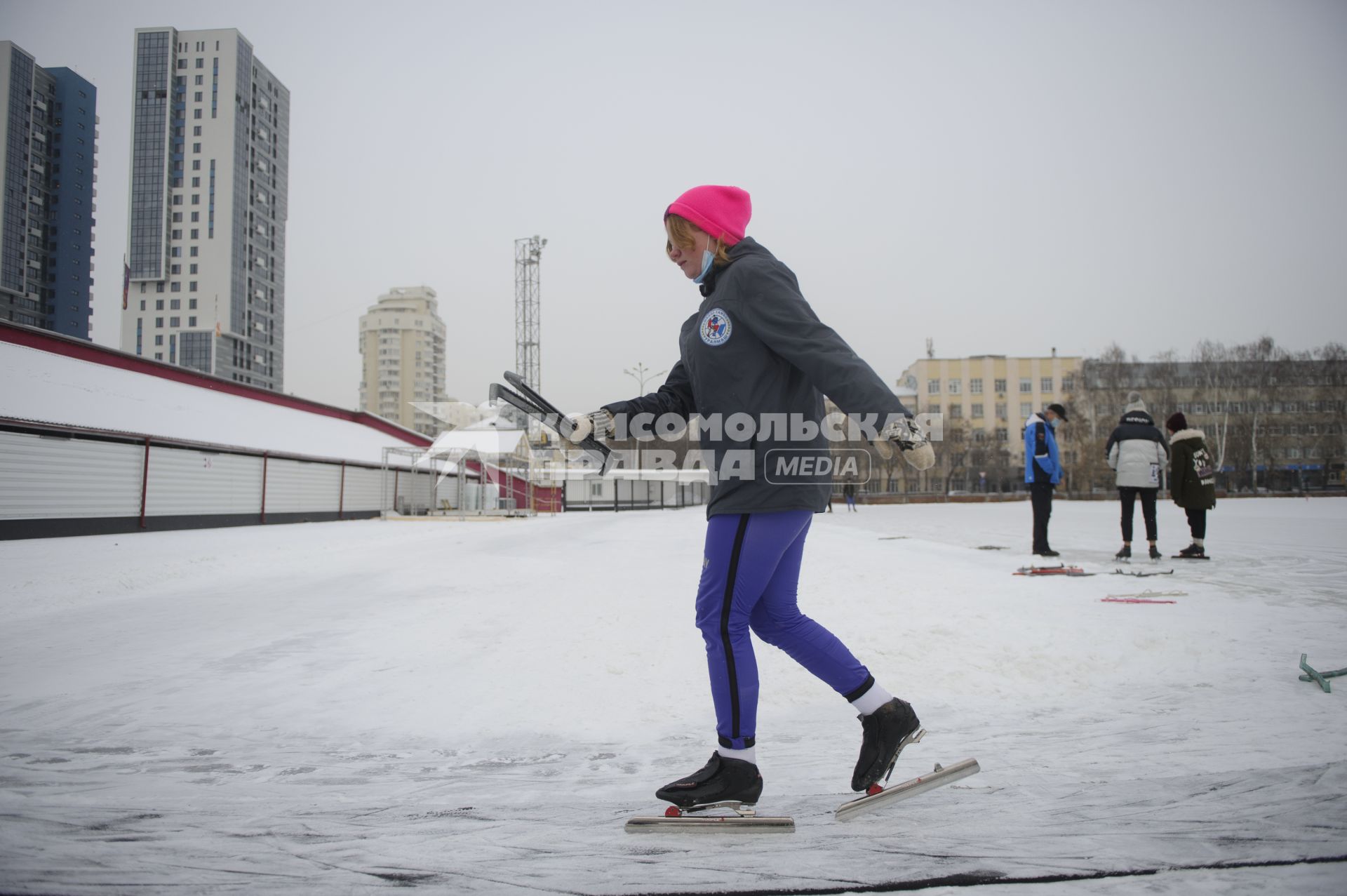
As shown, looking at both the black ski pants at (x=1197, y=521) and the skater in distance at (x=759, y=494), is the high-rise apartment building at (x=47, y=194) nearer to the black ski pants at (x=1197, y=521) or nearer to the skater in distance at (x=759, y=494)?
the skater in distance at (x=759, y=494)

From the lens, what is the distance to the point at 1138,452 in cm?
806

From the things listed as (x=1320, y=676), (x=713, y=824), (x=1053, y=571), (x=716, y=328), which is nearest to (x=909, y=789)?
(x=713, y=824)

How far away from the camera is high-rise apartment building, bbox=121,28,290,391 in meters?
80.0

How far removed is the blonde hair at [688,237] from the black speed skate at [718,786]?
4.87 feet

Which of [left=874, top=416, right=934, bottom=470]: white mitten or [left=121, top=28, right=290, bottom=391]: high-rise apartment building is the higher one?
[left=121, top=28, right=290, bottom=391]: high-rise apartment building

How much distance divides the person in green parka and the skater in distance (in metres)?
7.59

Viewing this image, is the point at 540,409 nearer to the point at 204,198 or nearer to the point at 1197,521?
the point at 1197,521

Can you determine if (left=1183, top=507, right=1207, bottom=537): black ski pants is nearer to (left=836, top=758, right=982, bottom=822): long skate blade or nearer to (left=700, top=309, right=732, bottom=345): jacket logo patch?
(left=836, top=758, right=982, bottom=822): long skate blade

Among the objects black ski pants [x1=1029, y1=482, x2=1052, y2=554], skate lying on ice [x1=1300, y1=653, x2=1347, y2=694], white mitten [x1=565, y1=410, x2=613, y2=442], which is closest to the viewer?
white mitten [x1=565, y1=410, x2=613, y2=442]

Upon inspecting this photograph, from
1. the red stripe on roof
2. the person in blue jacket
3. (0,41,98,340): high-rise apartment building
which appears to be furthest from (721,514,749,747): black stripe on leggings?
(0,41,98,340): high-rise apartment building

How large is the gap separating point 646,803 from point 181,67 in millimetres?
108660

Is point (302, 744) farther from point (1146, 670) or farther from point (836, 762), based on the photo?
point (1146, 670)

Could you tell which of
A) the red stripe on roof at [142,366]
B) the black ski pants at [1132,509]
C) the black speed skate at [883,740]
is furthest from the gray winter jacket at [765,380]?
the red stripe on roof at [142,366]

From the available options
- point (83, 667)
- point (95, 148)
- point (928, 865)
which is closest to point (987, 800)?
point (928, 865)
